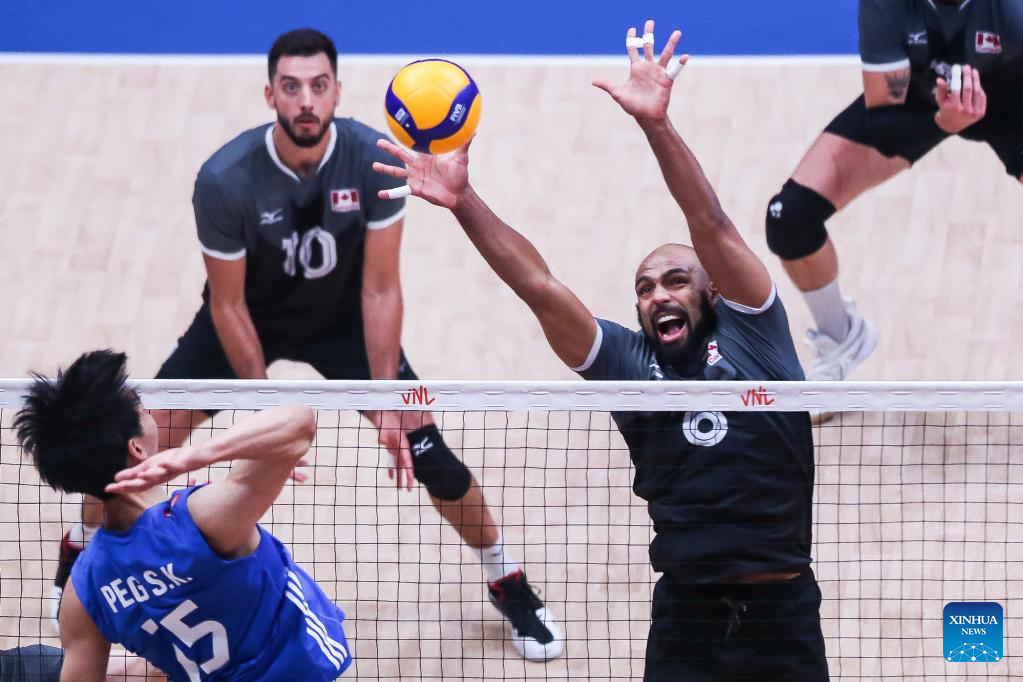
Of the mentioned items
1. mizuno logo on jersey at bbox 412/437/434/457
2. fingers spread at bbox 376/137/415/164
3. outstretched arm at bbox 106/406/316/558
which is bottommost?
outstretched arm at bbox 106/406/316/558

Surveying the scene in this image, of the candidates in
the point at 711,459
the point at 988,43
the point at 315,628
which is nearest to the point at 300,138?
the point at 711,459

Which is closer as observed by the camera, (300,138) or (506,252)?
(506,252)

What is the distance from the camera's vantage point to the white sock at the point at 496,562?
6184mm

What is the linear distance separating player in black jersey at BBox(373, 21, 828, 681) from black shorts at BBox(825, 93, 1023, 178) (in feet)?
8.80

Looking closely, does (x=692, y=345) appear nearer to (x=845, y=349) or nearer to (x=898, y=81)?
(x=898, y=81)

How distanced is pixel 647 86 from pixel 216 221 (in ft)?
7.90

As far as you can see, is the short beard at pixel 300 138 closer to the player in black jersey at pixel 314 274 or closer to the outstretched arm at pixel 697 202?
the player in black jersey at pixel 314 274

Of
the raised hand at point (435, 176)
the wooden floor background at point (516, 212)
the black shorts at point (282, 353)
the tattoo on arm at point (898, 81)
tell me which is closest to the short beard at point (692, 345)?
the raised hand at point (435, 176)

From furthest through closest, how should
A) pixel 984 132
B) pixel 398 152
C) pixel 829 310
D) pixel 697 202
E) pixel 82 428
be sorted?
pixel 829 310 < pixel 984 132 < pixel 398 152 < pixel 697 202 < pixel 82 428

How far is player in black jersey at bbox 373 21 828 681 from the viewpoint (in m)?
4.53

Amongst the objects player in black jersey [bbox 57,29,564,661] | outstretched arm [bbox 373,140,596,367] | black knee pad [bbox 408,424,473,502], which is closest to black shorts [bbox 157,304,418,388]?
player in black jersey [bbox 57,29,564,661]

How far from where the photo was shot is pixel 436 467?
20.0ft

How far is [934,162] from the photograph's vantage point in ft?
30.0

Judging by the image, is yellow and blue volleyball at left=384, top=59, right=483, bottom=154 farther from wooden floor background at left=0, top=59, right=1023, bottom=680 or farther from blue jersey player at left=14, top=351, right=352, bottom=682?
blue jersey player at left=14, top=351, right=352, bottom=682
